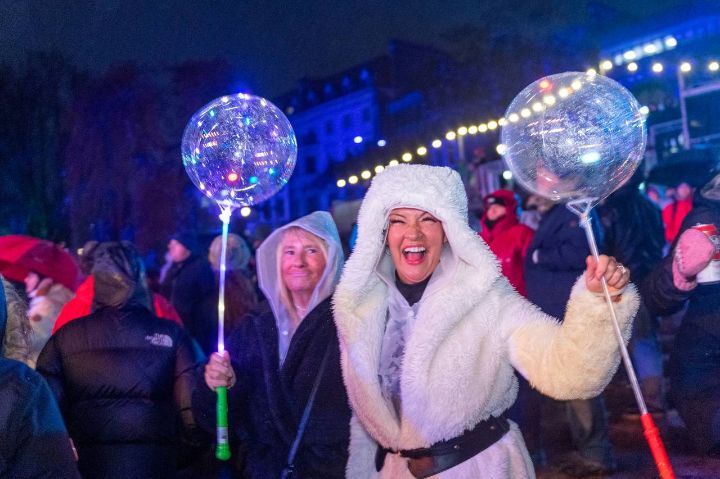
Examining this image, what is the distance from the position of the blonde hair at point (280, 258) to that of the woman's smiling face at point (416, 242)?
800mm

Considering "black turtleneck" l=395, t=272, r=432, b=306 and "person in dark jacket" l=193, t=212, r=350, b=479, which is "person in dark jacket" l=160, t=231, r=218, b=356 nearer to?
"person in dark jacket" l=193, t=212, r=350, b=479

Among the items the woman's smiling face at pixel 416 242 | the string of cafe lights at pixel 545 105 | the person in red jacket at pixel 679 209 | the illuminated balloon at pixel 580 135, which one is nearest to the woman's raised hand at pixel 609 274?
the illuminated balloon at pixel 580 135

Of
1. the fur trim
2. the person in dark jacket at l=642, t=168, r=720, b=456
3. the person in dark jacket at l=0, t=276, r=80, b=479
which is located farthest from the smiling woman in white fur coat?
the person in dark jacket at l=0, t=276, r=80, b=479

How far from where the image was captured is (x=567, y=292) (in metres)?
5.28

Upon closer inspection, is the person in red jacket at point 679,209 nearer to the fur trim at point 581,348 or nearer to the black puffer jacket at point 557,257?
the black puffer jacket at point 557,257

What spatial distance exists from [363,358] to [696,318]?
1511 millimetres

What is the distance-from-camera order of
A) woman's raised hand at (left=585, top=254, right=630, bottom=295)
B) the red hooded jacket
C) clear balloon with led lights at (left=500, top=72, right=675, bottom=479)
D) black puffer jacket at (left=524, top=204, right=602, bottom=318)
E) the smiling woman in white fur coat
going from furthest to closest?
black puffer jacket at (left=524, top=204, right=602, bottom=318) < the red hooded jacket < clear balloon with led lights at (left=500, top=72, right=675, bottom=479) < the smiling woman in white fur coat < woman's raised hand at (left=585, top=254, right=630, bottom=295)

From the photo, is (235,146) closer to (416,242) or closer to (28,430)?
(416,242)

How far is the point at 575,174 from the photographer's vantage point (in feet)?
8.36

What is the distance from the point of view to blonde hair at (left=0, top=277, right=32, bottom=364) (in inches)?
115

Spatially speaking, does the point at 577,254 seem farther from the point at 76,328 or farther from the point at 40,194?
the point at 40,194

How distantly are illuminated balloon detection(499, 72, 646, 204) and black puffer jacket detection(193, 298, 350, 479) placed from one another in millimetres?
1264

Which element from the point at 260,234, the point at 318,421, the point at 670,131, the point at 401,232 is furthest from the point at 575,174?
the point at 670,131

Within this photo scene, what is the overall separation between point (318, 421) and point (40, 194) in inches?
996
